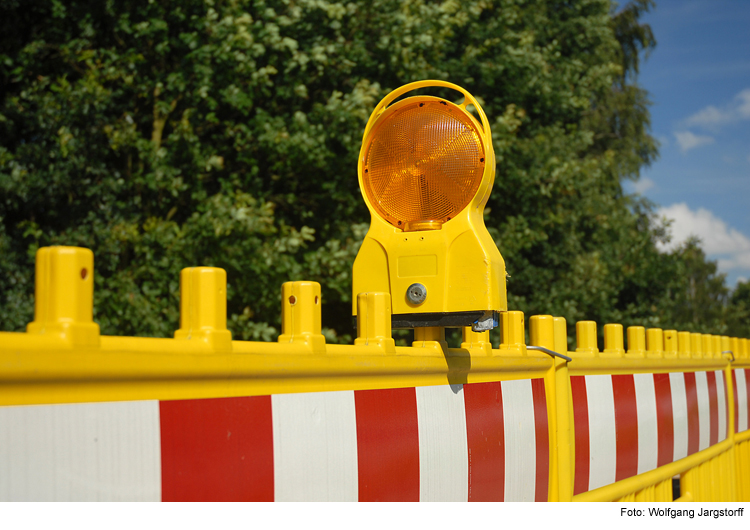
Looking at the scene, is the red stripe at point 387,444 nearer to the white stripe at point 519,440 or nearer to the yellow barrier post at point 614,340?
the white stripe at point 519,440

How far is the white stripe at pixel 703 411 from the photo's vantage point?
416 centimetres

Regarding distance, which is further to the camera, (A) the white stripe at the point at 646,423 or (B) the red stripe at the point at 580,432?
(A) the white stripe at the point at 646,423

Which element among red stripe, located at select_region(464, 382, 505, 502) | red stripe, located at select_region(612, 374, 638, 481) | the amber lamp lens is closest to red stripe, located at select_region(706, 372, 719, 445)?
red stripe, located at select_region(612, 374, 638, 481)

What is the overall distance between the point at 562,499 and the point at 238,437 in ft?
5.45

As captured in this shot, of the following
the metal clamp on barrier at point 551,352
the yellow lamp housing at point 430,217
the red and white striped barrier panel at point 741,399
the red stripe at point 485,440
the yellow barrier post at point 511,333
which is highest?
the yellow lamp housing at point 430,217

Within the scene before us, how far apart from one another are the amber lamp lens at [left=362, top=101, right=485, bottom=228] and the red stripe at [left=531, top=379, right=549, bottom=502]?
0.76m

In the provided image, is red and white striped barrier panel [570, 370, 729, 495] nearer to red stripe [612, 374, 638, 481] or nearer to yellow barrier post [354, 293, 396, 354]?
red stripe [612, 374, 638, 481]

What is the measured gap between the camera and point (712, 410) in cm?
443

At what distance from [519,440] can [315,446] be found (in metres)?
1.07

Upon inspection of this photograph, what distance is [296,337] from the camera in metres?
1.55

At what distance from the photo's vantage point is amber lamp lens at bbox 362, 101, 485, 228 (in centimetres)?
222

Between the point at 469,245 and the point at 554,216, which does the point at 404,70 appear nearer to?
the point at 554,216

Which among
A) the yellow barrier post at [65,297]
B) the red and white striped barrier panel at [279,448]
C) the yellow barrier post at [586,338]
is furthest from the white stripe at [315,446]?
the yellow barrier post at [586,338]

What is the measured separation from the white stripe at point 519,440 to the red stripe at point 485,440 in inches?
1.6
